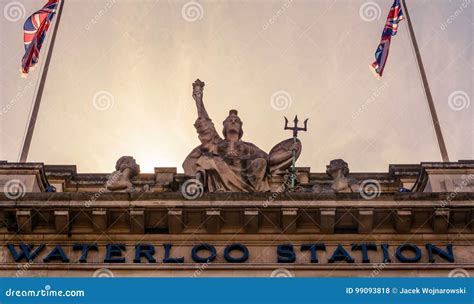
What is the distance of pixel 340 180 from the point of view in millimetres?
27562

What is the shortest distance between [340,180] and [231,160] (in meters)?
2.98

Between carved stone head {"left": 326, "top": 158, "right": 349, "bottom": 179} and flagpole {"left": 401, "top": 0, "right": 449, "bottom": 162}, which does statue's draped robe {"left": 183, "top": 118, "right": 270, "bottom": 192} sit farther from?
flagpole {"left": 401, "top": 0, "right": 449, "bottom": 162}

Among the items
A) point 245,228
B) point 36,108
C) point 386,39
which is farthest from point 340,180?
point 36,108

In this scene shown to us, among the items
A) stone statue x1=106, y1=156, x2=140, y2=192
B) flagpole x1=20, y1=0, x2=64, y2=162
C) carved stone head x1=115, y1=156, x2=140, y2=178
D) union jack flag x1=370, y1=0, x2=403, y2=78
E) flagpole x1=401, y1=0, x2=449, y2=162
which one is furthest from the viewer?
union jack flag x1=370, y1=0, x2=403, y2=78

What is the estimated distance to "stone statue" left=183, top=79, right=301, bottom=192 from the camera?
27453 millimetres

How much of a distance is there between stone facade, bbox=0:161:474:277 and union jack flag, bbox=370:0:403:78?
8.46 meters

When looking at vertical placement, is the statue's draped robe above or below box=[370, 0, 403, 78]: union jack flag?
below

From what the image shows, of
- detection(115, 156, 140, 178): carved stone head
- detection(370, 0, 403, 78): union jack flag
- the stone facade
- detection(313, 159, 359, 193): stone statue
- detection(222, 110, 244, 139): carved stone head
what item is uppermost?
detection(370, 0, 403, 78): union jack flag

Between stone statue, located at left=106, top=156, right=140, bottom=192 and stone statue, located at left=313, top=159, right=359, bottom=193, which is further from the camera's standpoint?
stone statue, located at left=313, top=159, right=359, bottom=193

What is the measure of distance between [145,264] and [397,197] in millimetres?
6409

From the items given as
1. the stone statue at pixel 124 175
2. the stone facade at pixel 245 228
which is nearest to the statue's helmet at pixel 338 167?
the stone facade at pixel 245 228

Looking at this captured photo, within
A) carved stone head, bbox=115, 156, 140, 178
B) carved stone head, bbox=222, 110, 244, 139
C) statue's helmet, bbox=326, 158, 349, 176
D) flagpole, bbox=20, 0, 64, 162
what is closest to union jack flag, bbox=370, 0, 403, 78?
statue's helmet, bbox=326, 158, 349, 176

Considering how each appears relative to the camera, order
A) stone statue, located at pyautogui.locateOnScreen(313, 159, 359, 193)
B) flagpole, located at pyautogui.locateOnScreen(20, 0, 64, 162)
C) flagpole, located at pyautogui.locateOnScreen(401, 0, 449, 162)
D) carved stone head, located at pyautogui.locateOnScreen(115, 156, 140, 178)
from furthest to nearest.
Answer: flagpole, located at pyautogui.locateOnScreen(401, 0, 449, 162), flagpole, located at pyautogui.locateOnScreen(20, 0, 64, 162), carved stone head, located at pyautogui.locateOnScreen(115, 156, 140, 178), stone statue, located at pyautogui.locateOnScreen(313, 159, 359, 193)

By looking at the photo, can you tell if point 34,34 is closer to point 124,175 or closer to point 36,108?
point 36,108
